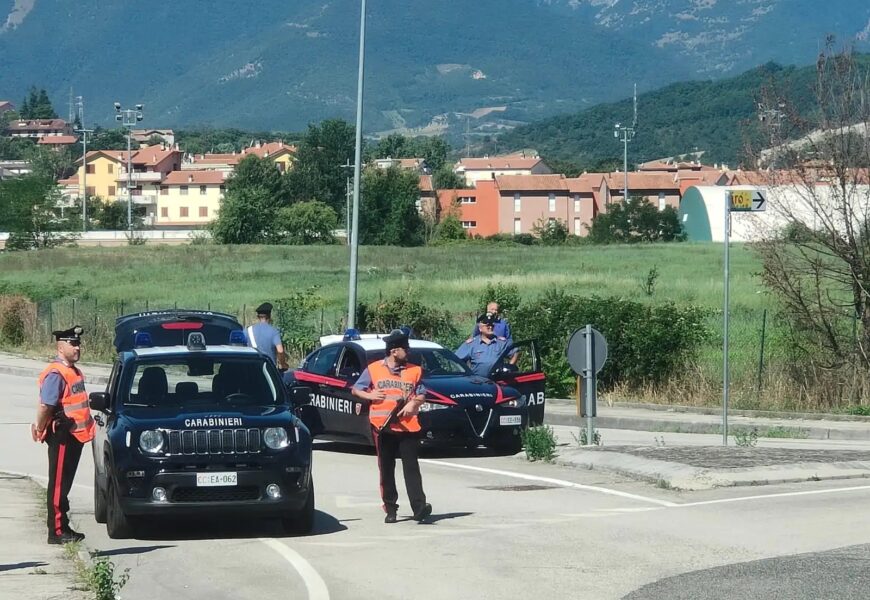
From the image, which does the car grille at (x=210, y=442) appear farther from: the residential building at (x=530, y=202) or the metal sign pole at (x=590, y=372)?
the residential building at (x=530, y=202)

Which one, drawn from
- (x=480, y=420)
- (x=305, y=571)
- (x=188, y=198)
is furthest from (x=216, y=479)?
(x=188, y=198)

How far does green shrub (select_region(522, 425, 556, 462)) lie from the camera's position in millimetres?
18453

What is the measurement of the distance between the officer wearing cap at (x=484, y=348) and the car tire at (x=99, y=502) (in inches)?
319

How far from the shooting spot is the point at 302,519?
13.1 metres

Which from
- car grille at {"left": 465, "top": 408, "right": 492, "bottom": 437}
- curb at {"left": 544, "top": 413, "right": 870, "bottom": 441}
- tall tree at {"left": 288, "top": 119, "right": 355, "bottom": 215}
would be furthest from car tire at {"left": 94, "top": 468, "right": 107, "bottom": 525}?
tall tree at {"left": 288, "top": 119, "right": 355, "bottom": 215}

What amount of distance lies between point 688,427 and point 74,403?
1351cm

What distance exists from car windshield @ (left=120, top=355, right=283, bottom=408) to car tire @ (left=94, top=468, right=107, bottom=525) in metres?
0.91

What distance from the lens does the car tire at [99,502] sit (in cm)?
1384

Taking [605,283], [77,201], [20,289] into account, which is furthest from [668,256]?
[77,201]

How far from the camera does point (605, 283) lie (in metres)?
61.8

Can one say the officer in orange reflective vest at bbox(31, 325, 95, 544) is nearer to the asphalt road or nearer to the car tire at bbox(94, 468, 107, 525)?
the asphalt road

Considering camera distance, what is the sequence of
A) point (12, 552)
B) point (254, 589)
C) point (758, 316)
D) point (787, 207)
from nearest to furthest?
point (254, 589), point (12, 552), point (787, 207), point (758, 316)

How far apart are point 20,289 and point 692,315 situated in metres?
40.3

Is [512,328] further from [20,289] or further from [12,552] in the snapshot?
[20,289]
